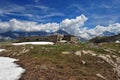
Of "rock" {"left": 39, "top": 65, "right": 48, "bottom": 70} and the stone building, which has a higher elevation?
the stone building

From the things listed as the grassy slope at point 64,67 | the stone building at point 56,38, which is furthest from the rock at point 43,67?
the stone building at point 56,38

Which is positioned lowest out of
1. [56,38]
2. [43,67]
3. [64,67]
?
[64,67]

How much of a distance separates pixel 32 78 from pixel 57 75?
3684 mm

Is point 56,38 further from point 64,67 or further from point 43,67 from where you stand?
point 43,67

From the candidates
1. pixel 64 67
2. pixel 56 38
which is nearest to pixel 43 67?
pixel 64 67

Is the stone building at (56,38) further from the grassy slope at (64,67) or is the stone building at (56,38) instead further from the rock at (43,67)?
the rock at (43,67)

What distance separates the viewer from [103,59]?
147ft

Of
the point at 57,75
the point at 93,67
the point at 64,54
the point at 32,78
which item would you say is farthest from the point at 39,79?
the point at 64,54

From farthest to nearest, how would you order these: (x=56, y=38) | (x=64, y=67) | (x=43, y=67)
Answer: (x=56, y=38), (x=64, y=67), (x=43, y=67)

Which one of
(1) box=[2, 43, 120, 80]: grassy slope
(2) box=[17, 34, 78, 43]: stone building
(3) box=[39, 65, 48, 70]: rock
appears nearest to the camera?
(1) box=[2, 43, 120, 80]: grassy slope

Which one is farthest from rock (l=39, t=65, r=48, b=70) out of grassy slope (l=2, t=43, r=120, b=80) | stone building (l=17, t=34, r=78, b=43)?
stone building (l=17, t=34, r=78, b=43)

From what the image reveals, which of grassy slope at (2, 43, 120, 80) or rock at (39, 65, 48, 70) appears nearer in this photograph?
grassy slope at (2, 43, 120, 80)

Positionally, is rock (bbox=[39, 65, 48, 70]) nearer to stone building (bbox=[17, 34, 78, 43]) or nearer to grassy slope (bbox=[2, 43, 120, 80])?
grassy slope (bbox=[2, 43, 120, 80])

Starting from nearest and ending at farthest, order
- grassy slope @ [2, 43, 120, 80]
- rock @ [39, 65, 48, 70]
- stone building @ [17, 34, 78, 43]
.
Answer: grassy slope @ [2, 43, 120, 80]
rock @ [39, 65, 48, 70]
stone building @ [17, 34, 78, 43]
